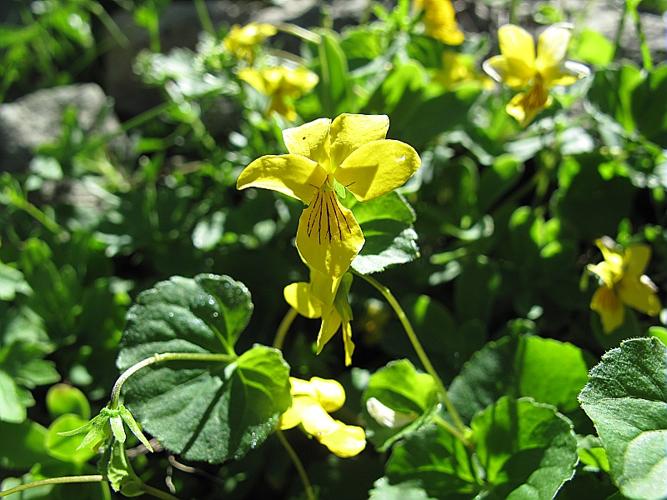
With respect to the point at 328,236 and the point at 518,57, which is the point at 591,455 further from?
the point at 518,57

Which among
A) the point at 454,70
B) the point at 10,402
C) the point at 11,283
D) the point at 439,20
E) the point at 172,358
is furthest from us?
the point at 454,70

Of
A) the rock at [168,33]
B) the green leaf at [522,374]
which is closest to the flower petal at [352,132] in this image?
the green leaf at [522,374]

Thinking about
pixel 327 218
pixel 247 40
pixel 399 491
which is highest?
pixel 327 218

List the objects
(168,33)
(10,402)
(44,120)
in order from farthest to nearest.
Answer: (168,33) → (44,120) → (10,402)

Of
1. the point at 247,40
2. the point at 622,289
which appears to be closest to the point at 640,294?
the point at 622,289

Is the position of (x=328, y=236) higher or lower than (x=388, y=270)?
higher

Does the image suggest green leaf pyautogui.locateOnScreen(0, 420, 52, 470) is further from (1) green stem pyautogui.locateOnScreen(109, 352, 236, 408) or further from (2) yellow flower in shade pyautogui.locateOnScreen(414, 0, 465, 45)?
(2) yellow flower in shade pyautogui.locateOnScreen(414, 0, 465, 45)

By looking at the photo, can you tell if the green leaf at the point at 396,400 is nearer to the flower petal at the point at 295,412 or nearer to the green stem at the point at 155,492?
the flower petal at the point at 295,412
